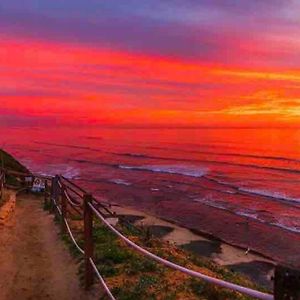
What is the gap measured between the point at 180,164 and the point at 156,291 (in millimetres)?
53134

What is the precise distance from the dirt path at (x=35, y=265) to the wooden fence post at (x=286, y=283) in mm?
5038

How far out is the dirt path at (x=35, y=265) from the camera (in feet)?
25.1

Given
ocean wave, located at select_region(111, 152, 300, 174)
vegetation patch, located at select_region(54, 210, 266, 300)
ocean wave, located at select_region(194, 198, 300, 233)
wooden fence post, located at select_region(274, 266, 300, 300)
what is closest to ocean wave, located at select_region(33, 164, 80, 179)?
ocean wave, located at select_region(111, 152, 300, 174)

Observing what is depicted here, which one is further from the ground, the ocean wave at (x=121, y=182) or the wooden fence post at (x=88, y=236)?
the wooden fence post at (x=88, y=236)

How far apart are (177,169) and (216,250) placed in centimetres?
3409

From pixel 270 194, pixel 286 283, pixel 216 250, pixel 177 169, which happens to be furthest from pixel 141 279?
pixel 177 169

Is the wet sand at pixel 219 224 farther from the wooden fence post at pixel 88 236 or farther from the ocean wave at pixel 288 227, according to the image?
the wooden fence post at pixel 88 236

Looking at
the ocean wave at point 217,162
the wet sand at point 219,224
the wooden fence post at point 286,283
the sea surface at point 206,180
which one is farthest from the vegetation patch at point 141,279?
the ocean wave at point 217,162

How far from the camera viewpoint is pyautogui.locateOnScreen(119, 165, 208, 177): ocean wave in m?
49.6

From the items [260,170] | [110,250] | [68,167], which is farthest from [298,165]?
[110,250]

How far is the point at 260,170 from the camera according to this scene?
175 feet

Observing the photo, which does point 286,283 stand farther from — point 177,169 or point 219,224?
point 177,169

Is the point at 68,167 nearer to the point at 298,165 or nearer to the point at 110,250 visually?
the point at 298,165

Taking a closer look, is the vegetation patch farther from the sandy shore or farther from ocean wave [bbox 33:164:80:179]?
ocean wave [bbox 33:164:80:179]
